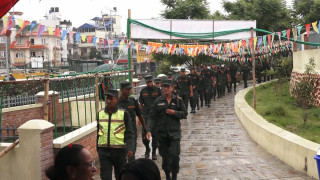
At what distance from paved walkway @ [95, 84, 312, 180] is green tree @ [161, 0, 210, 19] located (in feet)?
55.1

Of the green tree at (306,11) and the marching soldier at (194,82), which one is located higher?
the green tree at (306,11)

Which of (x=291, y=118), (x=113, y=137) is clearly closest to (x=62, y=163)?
(x=113, y=137)

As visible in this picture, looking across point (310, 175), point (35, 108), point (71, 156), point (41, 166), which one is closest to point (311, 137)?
point (310, 175)

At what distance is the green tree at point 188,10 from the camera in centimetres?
2860

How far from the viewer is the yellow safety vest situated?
5.73 meters

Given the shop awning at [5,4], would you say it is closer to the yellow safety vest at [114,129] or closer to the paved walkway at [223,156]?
the yellow safety vest at [114,129]

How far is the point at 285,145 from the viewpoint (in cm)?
768

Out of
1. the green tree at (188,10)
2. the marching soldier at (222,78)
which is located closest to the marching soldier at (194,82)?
the marching soldier at (222,78)

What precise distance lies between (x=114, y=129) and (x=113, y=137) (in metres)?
0.11

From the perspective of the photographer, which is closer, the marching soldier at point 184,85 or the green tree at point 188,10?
the marching soldier at point 184,85

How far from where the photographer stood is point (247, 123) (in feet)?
36.1

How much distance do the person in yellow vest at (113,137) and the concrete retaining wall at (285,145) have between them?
3012mm

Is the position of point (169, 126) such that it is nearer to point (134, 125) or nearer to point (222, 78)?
point (134, 125)

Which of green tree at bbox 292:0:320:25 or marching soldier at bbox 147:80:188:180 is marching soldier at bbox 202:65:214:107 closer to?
marching soldier at bbox 147:80:188:180
